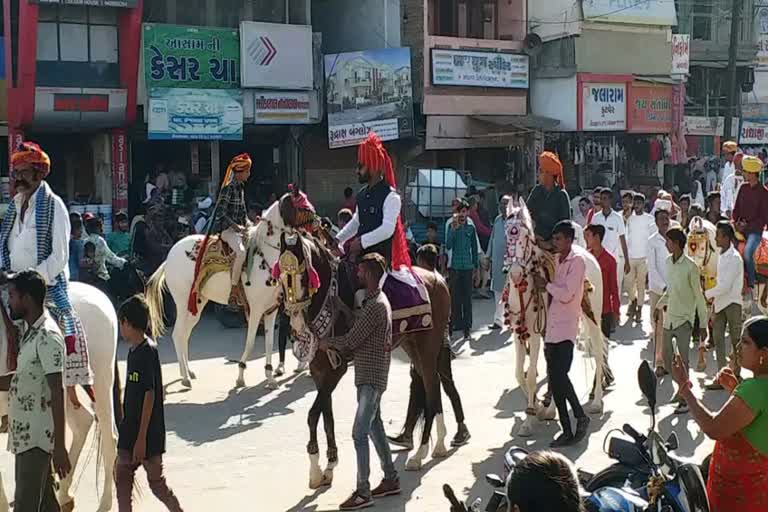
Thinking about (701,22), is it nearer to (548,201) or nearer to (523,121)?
(523,121)

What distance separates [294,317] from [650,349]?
704cm

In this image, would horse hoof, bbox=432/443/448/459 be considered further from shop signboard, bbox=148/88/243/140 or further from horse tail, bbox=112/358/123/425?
shop signboard, bbox=148/88/243/140

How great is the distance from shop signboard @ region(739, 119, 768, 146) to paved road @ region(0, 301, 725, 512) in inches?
848

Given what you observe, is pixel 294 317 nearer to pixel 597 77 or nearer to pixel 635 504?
pixel 635 504

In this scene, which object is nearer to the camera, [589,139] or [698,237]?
[698,237]

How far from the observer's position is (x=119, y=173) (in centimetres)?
1980

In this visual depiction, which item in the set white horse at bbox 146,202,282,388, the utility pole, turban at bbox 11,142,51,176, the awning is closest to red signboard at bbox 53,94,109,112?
white horse at bbox 146,202,282,388

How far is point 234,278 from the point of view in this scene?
11523 millimetres

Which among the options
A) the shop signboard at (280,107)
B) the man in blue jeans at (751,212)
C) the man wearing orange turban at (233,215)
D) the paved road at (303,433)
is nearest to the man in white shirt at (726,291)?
the paved road at (303,433)

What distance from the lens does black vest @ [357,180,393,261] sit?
8117 millimetres

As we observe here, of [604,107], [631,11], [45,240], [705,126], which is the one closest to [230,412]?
[45,240]

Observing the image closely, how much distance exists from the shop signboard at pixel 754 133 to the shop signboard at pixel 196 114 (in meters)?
18.4

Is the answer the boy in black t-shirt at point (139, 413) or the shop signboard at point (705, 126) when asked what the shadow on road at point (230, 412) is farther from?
the shop signboard at point (705, 126)

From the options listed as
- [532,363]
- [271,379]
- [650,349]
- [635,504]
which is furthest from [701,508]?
[650,349]
